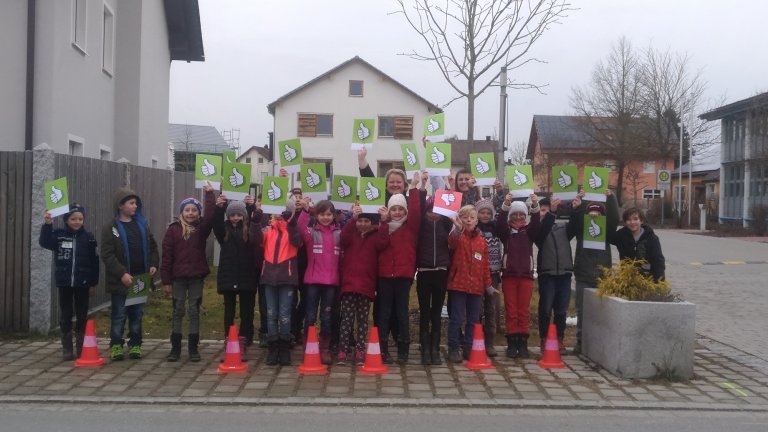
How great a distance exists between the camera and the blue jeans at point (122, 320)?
26.9ft

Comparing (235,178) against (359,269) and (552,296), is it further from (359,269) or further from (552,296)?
(552,296)

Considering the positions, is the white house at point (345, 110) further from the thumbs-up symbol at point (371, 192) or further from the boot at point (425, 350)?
the thumbs-up symbol at point (371, 192)

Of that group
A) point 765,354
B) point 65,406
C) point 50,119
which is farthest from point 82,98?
point 765,354

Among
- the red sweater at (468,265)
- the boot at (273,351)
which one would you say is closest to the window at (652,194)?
the red sweater at (468,265)

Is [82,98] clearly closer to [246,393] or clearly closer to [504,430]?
[246,393]

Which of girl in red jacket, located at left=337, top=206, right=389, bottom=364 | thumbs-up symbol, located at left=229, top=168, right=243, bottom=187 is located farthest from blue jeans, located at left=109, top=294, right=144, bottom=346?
girl in red jacket, located at left=337, top=206, right=389, bottom=364

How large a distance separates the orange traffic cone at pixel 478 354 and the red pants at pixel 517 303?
0.56 meters

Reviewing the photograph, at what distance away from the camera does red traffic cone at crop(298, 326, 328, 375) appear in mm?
7758

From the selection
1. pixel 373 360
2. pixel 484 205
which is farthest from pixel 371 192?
pixel 373 360

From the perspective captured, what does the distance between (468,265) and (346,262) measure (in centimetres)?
136

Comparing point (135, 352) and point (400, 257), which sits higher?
point (400, 257)

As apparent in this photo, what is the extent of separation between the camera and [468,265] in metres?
8.20

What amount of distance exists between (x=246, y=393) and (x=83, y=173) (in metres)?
4.93

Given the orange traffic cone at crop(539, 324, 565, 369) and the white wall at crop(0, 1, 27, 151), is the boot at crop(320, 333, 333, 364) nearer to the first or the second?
the orange traffic cone at crop(539, 324, 565, 369)
